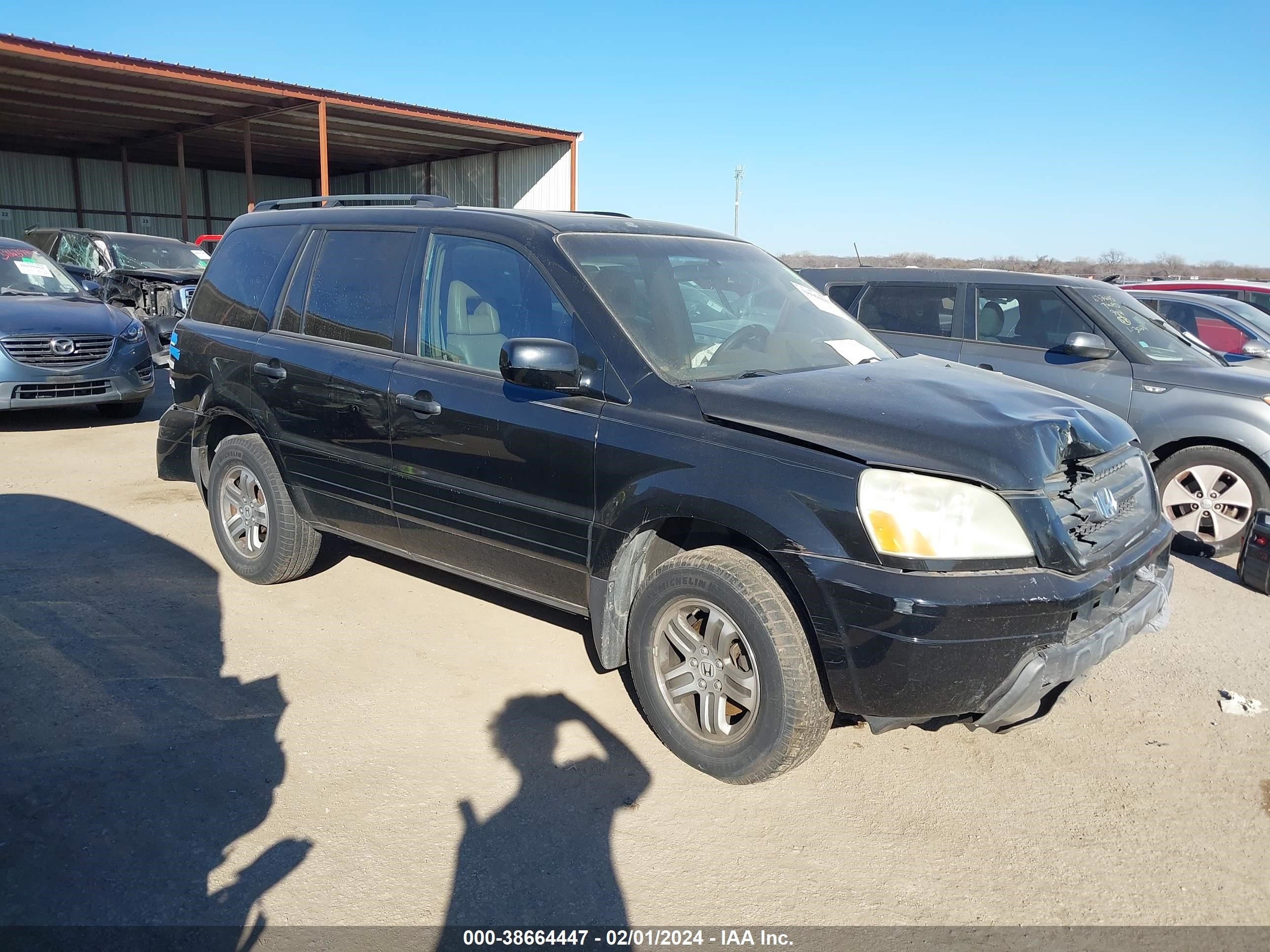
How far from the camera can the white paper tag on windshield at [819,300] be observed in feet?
14.6

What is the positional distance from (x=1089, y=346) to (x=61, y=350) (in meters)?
8.71

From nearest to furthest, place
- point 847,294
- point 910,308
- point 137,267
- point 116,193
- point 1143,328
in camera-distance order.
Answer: point 1143,328
point 910,308
point 847,294
point 137,267
point 116,193

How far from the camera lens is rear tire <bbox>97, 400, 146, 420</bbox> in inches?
382

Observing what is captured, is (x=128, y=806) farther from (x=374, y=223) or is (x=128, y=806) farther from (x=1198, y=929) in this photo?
(x=1198, y=929)

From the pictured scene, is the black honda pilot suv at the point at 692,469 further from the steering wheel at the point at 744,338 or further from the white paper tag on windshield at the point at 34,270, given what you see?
the white paper tag on windshield at the point at 34,270

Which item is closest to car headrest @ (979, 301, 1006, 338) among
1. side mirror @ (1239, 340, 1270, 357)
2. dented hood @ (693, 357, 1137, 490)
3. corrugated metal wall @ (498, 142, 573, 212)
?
side mirror @ (1239, 340, 1270, 357)

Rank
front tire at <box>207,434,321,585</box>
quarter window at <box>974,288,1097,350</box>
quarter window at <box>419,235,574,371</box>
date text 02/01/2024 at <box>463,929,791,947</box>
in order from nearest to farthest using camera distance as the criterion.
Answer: date text 02/01/2024 at <box>463,929,791,947</box> < quarter window at <box>419,235,574,371</box> < front tire at <box>207,434,321,585</box> < quarter window at <box>974,288,1097,350</box>

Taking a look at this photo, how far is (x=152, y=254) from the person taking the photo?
14109mm

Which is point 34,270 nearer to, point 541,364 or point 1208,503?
point 541,364

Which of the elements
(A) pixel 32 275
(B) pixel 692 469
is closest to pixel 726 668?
(B) pixel 692 469

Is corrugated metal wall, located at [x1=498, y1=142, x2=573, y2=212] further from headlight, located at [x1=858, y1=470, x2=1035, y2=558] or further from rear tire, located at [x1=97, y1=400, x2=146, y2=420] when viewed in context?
headlight, located at [x1=858, y1=470, x2=1035, y2=558]

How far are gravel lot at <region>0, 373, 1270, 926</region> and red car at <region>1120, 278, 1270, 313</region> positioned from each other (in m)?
6.93

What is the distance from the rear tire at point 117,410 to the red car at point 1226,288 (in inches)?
421

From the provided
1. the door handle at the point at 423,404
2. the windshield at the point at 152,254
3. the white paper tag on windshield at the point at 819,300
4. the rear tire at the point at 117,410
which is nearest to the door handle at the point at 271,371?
the door handle at the point at 423,404
